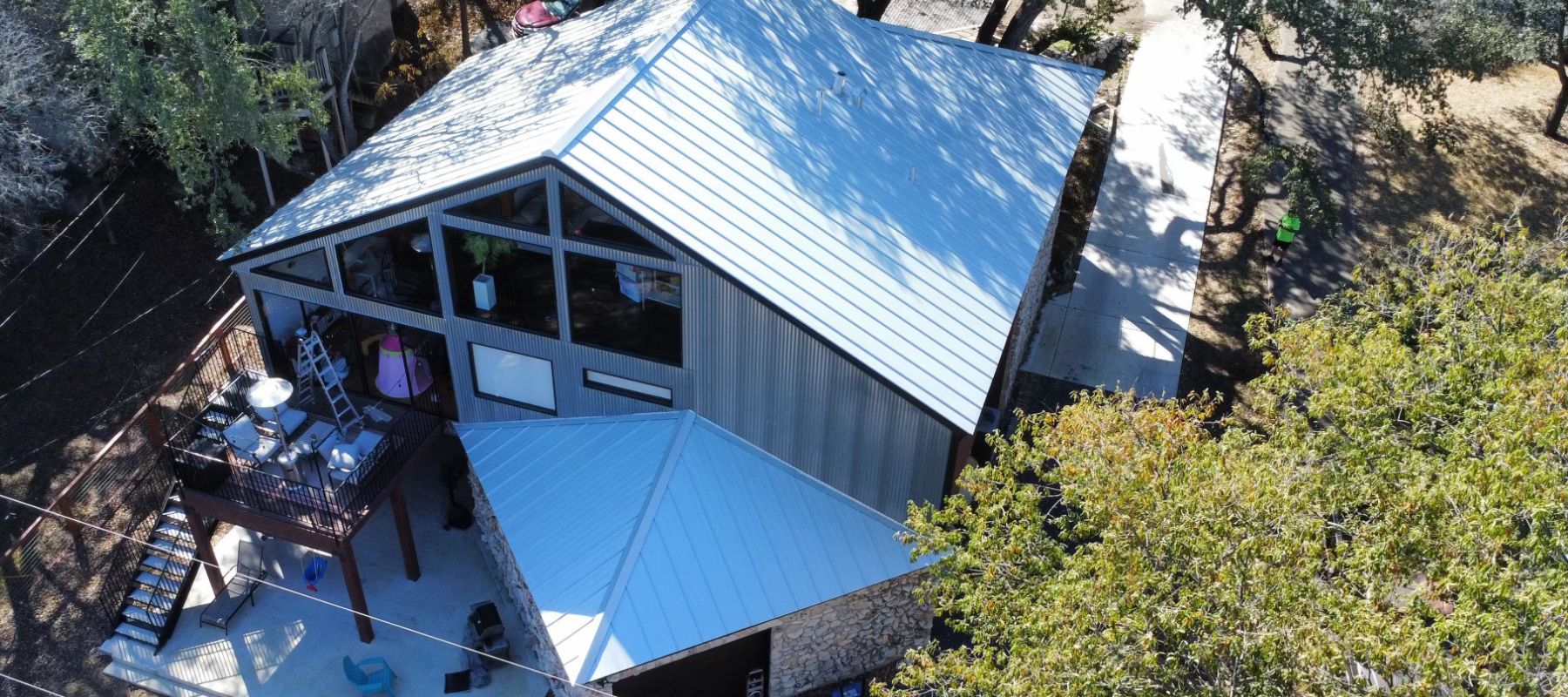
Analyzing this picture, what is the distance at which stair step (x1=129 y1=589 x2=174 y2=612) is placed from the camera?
16.6 m

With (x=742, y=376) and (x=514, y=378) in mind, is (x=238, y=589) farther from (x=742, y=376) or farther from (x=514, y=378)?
(x=742, y=376)

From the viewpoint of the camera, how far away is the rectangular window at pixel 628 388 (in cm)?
1597

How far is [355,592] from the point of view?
1609 cm

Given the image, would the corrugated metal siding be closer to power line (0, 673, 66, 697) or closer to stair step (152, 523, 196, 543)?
stair step (152, 523, 196, 543)

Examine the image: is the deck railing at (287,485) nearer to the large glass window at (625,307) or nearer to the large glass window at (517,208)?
the large glass window at (625,307)

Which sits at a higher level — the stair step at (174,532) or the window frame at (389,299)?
the window frame at (389,299)

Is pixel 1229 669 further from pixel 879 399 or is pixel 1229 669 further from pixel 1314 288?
pixel 1314 288

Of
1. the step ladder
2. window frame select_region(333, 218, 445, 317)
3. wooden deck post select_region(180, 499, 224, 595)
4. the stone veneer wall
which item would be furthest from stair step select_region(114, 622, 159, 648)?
window frame select_region(333, 218, 445, 317)

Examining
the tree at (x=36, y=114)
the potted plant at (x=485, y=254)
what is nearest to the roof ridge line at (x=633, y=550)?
the potted plant at (x=485, y=254)

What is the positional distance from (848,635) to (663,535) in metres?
3.10

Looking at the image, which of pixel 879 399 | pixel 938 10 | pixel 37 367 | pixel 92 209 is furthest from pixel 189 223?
pixel 938 10

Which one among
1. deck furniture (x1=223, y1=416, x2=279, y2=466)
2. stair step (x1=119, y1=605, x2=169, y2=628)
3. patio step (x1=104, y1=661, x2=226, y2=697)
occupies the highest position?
deck furniture (x1=223, y1=416, x2=279, y2=466)

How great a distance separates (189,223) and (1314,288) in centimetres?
2405

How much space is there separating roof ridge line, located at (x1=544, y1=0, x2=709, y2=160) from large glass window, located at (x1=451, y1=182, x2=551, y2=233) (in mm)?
729
